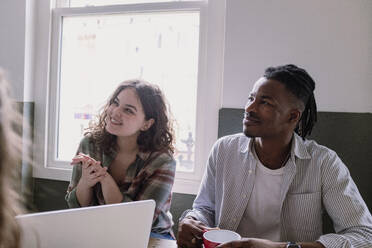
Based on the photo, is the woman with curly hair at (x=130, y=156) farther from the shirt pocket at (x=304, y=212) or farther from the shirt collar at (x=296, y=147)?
the shirt pocket at (x=304, y=212)

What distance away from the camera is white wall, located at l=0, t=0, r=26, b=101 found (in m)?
2.22

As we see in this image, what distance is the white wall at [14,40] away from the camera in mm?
2223

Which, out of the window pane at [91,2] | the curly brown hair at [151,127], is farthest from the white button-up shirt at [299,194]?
the window pane at [91,2]

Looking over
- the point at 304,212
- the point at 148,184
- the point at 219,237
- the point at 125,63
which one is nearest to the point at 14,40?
A: the point at 125,63

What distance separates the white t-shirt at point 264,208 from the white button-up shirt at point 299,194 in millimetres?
28

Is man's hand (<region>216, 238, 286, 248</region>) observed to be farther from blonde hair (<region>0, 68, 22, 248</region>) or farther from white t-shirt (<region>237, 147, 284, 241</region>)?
blonde hair (<region>0, 68, 22, 248</region>)

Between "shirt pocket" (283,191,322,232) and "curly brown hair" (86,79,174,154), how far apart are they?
633mm

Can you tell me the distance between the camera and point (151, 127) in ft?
5.49

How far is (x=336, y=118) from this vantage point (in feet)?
5.64

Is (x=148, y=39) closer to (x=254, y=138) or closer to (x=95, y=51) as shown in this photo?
(x=95, y=51)

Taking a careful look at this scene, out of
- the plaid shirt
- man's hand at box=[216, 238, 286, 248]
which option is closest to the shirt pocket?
man's hand at box=[216, 238, 286, 248]

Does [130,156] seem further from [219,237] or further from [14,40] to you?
[14,40]

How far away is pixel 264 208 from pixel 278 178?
0.47 ft

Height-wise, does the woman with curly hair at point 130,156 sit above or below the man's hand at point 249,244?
above
